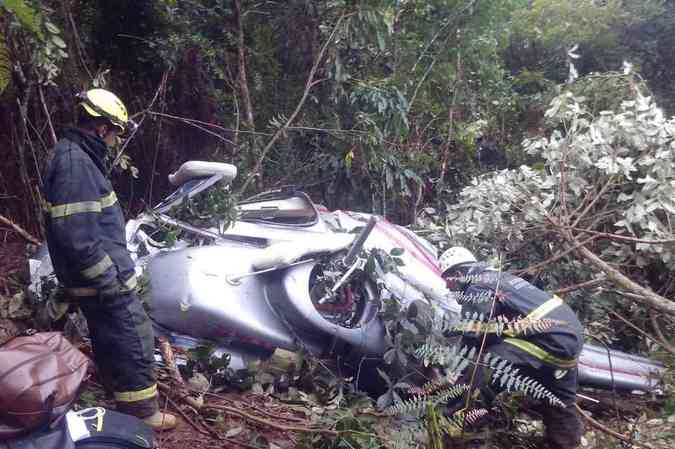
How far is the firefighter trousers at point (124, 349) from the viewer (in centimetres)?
271

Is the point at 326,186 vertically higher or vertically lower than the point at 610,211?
lower

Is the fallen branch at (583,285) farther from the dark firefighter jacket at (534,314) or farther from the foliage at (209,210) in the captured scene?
the foliage at (209,210)

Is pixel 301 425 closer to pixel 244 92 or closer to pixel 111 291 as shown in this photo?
pixel 111 291

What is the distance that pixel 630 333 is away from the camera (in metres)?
4.32

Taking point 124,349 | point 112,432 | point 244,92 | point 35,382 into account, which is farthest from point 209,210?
point 244,92

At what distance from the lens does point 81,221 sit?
261cm

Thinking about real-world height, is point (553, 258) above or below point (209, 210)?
below

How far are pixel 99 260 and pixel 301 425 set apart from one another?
4.00 feet

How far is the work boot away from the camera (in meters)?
2.73

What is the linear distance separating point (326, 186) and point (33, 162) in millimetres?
2751

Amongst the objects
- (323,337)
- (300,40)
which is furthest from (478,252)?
(300,40)

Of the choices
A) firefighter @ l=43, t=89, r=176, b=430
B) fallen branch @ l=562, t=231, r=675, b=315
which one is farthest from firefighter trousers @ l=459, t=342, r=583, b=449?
firefighter @ l=43, t=89, r=176, b=430

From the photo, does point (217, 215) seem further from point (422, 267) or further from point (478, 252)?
point (478, 252)

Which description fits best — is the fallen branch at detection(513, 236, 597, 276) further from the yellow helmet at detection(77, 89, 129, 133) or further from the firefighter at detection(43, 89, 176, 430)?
the yellow helmet at detection(77, 89, 129, 133)
